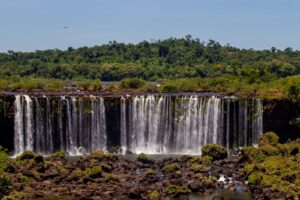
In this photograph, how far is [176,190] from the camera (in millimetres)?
40625

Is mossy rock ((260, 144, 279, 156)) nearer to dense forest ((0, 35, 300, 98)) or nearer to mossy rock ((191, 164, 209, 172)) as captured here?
mossy rock ((191, 164, 209, 172))

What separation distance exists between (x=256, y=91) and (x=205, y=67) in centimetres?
4914

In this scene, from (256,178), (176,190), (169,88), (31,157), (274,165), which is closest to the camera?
(176,190)

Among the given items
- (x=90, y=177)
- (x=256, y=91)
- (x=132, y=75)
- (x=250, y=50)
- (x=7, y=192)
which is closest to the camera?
(x=7, y=192)

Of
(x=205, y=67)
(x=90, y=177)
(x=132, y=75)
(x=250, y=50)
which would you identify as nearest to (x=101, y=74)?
(x=132, y=75)

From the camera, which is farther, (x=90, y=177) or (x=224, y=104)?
(x=224, y=104)

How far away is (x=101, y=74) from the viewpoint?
112312 mm

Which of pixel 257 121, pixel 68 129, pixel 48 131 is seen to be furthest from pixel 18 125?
pixel 257 121

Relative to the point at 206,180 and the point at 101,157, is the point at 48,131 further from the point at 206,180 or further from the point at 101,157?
the point at 206,180

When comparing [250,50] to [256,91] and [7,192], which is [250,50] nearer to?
[256,91]

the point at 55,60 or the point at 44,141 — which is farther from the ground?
the point at 55,60

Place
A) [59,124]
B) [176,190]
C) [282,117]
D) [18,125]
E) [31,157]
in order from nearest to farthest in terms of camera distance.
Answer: [176,190]
[31,157]
[18,125]
[59,124]
[282,117]

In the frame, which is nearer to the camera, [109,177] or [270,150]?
[109,177]

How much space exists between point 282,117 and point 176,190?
67.5 feet
